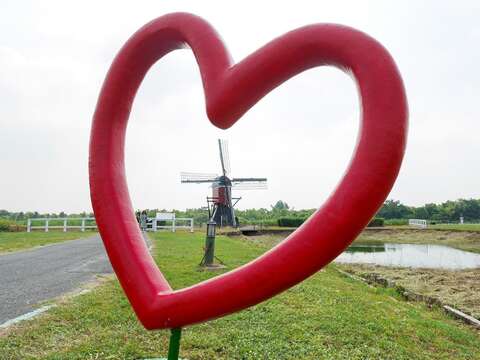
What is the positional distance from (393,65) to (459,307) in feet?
23.4

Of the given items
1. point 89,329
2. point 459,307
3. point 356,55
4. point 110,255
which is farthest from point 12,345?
point 459,307

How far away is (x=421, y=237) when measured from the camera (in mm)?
32000

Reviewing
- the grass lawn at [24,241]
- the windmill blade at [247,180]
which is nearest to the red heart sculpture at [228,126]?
the grass lawn at [24,241]

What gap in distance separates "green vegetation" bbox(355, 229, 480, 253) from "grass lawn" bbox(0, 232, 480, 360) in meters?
22.8

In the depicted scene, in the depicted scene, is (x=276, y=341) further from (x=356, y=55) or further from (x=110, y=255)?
(x=356, y=55)

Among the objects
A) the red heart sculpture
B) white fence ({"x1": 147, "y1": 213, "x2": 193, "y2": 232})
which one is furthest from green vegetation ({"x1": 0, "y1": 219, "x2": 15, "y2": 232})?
the red heart sculpture

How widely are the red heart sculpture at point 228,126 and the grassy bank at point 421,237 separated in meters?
26.5

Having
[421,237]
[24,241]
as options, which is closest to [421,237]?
[421,237]

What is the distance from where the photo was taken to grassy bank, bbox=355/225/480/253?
91.1 feet

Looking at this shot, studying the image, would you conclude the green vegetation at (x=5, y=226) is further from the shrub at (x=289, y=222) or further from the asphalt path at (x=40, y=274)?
the shrub at (x=289, y=222)

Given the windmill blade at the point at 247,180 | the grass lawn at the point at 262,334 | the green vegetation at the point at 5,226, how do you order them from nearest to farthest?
the grass lawn at the point at 262,334, the green vegetation at the point at 5,226, the windmill blade at the point at 247,180

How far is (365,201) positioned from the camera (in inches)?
79.5

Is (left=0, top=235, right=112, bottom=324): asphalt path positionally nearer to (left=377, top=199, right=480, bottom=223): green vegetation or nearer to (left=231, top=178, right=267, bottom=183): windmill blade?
(left=231, top=178, right=267, bottom=183): windmill blade

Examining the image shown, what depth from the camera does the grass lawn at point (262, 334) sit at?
13.3ft
